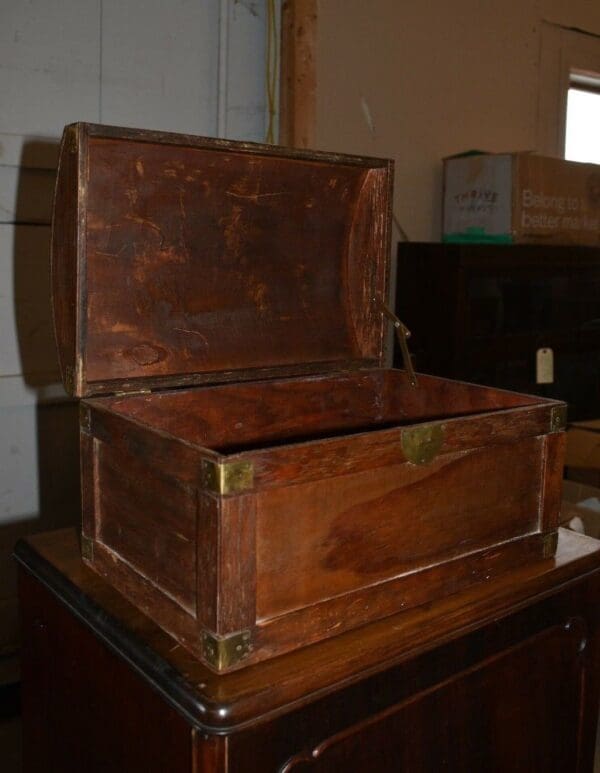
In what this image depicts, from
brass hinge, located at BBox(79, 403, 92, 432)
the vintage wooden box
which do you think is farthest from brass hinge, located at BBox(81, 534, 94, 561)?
brass hinge, located at BBox(79, 403, 92, 432)

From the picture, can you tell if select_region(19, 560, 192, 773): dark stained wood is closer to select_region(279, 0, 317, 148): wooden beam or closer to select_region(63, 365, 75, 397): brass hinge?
select_region(63, 365, 75, 397): brass hinge

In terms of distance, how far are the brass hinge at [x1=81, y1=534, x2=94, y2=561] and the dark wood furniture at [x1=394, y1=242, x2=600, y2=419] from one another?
5.52 ft

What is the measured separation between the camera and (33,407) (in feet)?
7.34

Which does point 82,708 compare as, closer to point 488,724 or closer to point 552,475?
point 488,724

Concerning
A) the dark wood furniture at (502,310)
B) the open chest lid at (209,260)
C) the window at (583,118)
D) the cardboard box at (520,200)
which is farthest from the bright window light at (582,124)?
the open chest lid at (209,260)

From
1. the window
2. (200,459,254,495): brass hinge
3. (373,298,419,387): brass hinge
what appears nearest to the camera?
(200,459,254,495): brass hinge

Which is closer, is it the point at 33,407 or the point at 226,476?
the point at 226,476

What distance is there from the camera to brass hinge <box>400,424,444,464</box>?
113cm

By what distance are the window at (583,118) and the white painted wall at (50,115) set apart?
2.00m

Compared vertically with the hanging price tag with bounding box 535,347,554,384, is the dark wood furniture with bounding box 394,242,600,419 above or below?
above

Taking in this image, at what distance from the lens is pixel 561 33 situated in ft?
11.8

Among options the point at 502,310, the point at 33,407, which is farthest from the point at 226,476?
the point at 502,310

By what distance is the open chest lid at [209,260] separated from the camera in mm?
1300

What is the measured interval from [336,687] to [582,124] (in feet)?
12.0
